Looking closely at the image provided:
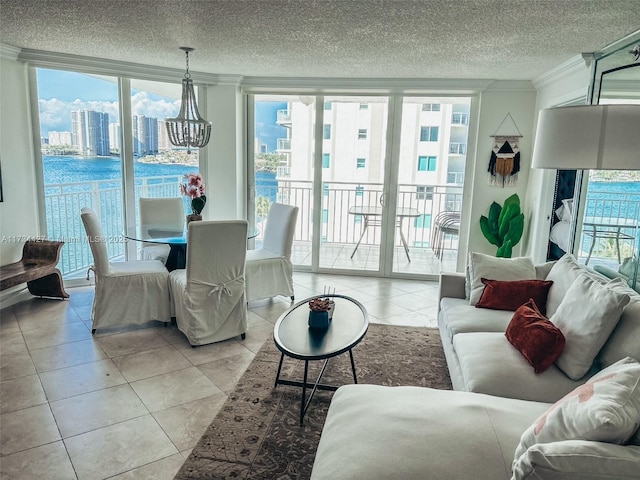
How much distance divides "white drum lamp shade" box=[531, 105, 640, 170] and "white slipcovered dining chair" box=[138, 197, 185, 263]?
3422mm

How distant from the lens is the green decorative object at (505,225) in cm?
491

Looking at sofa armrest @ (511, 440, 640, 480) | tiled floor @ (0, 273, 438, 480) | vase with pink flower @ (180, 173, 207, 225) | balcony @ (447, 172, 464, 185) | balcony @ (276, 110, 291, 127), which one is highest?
balcony @ (276, 110, 291, 127)

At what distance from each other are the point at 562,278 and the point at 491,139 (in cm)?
269

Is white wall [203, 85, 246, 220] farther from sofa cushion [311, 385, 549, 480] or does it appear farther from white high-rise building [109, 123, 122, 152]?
sofa cushion [311, 385, 549, 480]

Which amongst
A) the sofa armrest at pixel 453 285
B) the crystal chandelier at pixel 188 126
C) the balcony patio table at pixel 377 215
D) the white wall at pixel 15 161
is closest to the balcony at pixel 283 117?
the balcony patio table at pixel 377 215

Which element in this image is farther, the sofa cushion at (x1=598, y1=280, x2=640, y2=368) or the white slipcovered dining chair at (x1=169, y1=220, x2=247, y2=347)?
the white slipcovered dining chair at (x1=169, y1=220, x2=247, y2=347)

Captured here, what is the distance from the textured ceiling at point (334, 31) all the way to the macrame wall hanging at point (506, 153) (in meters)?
0.66

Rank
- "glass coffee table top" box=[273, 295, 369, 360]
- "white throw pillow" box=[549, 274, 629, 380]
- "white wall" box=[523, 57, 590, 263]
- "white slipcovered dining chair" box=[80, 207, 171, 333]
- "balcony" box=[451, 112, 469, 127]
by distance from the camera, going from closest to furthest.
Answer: "white throw pillow" box=[549, 274, 629, 380] < "glass coffee table top" box=[273, 295, 369, 360] < "white slipcovered dining chair" box=[80, 207, 171, 333] < "white wall" box=[523, 57, 590, 263] < "balcony" box=[451, 112, 469, 127]

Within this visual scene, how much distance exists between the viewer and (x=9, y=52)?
13.2 feet

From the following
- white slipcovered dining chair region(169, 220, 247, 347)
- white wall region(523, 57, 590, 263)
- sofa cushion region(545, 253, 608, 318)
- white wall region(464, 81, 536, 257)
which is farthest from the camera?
white wall region(464, 81, 536, 257)

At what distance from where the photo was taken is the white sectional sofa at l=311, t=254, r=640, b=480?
1263 mm

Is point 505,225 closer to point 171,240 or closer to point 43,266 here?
point 171,240

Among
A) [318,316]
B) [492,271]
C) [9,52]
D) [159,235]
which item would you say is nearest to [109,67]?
[9,52]

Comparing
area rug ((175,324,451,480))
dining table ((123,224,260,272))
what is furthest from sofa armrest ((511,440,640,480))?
dining table ((123,224,260,272))
